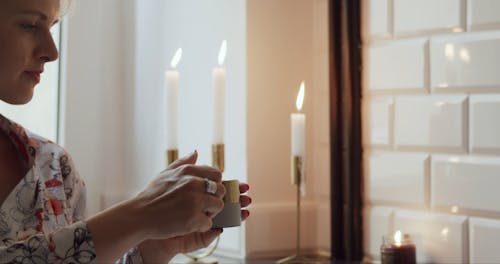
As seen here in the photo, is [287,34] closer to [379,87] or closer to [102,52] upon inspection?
[379,87]

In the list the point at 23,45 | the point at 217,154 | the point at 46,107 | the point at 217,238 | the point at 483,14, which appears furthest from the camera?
the point at 46,107

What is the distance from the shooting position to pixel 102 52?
1.66m

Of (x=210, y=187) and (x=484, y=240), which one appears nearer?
(x=210, y=187)

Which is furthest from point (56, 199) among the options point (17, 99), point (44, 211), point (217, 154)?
point (217, 154)

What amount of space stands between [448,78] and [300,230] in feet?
1.55

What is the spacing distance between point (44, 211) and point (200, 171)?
0.25 m

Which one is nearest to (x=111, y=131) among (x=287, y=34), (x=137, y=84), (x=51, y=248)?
(x=137, y=84)

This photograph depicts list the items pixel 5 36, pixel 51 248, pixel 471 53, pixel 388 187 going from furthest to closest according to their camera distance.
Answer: pixel 388 187 → pixel 471 53 → pixel 5 36 → pixel 51 248

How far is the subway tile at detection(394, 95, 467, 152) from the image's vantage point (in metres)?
1.27

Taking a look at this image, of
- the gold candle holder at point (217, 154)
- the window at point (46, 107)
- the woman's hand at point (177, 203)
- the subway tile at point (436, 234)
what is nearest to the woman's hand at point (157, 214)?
the woman's hand at point (177, 203)

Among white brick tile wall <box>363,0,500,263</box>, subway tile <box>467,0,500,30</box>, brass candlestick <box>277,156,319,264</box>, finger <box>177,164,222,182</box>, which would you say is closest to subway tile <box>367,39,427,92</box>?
white brick tile wall <box>363,0,500,263</box>

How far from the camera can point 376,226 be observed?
142cm

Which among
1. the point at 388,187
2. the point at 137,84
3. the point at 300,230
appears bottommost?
the point at 300,230

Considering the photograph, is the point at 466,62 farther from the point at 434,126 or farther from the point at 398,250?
the point at 398,250
